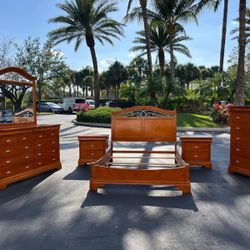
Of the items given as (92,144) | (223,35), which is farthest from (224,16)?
(92,144)

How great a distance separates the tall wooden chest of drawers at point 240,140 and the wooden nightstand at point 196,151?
0.59 metres

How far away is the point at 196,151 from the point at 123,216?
3315mm

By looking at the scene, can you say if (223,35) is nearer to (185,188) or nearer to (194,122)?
(194,122)

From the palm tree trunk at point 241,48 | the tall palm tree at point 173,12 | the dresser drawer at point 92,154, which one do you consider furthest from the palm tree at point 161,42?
the dresser drawer at point 92,154

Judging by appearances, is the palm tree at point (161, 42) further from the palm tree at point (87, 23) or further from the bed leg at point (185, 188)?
the bed leg at point (185, 188)

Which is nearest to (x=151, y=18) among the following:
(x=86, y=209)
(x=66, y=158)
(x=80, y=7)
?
(x=80, y=7)

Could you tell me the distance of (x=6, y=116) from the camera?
6.26m

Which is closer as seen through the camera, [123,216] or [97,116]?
[123,216]

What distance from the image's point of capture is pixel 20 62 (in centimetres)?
3631

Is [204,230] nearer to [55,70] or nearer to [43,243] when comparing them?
[43,243]

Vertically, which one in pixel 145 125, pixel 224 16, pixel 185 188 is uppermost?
pixel 224 16

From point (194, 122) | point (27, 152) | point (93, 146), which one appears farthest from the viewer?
point (194, 122)

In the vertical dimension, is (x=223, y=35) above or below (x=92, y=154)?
above

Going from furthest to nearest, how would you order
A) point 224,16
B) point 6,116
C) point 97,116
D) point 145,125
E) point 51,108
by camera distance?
point 51,108 → point 224,16 → point 97,116 → point 145,125 → point 6,116
